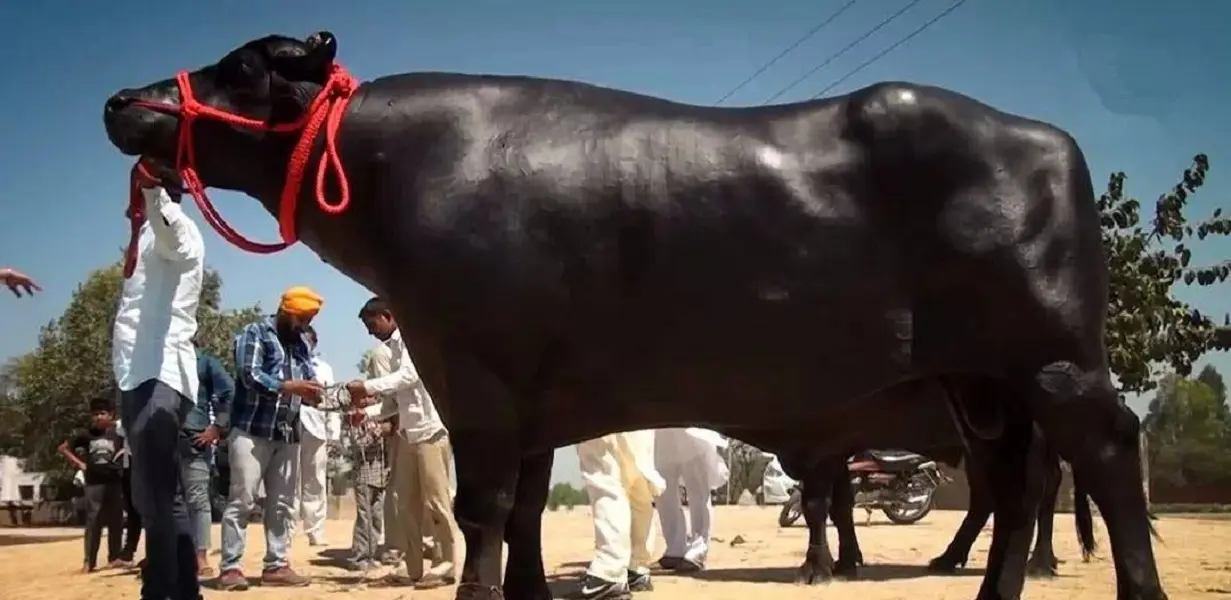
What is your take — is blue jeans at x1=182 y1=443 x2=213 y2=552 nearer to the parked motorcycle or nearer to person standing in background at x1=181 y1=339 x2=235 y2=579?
person standing in background at x1=181 y1=339 x2=235 y2=579

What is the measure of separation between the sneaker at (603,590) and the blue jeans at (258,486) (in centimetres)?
268

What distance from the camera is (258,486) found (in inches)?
309

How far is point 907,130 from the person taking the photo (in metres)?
3.00

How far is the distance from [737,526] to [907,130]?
49.1 ft

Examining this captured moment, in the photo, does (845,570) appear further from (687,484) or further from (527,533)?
(527,533)

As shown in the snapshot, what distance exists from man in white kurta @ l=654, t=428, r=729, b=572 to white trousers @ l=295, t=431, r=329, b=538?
9.85 feet

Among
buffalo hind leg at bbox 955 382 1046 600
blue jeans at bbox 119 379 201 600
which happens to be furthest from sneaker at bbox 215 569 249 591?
buffalo hind leg at bbox 955 382 1046 600

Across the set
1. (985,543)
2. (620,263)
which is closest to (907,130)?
(620,263)

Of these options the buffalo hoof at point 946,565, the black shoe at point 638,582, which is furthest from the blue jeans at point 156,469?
the buffalo hoof at point 946,565

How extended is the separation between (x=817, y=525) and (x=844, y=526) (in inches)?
33.2

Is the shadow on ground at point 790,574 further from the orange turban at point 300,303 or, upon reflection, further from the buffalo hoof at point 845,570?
the orange turban at point 300,303

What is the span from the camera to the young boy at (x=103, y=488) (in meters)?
10.7

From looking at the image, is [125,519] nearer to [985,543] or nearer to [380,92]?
[985,543]

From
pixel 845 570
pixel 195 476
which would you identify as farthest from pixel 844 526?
pixel 195 476
